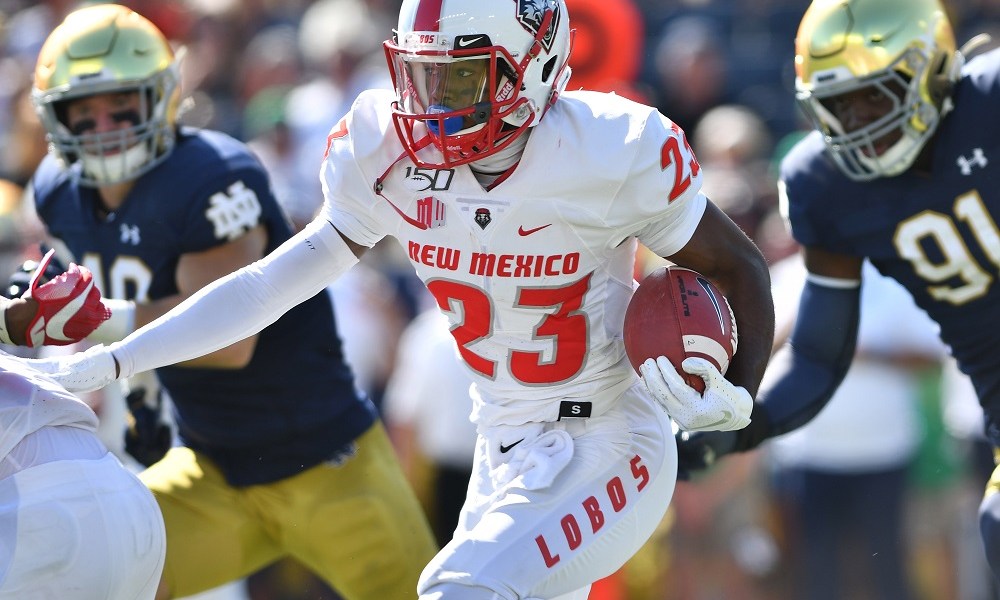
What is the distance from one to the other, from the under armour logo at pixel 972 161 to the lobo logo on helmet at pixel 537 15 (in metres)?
1.36

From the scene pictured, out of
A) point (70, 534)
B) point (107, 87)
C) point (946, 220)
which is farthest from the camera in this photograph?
Result: point (107, 87)

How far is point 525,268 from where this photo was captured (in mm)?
3545

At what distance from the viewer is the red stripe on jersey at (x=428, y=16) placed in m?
3.47

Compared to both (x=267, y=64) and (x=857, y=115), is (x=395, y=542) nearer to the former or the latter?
(x=857, y=115)

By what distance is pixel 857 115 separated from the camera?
4324 millimetres

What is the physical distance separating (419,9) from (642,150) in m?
0.60

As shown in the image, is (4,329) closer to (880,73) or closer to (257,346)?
(257,346)

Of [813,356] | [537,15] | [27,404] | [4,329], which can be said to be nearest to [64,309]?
[4,329]

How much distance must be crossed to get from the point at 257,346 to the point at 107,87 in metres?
0.95

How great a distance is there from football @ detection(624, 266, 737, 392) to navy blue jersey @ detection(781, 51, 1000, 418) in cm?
102

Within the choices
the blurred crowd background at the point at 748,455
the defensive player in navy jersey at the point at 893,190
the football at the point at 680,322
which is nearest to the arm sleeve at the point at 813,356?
the defensive player in navy jersey at the point at 893,190

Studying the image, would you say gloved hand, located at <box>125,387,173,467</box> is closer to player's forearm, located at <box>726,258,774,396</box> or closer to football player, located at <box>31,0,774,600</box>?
football player, located at <box>31,0,774,600</box>

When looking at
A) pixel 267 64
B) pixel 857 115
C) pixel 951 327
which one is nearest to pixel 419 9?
pixel 857 115

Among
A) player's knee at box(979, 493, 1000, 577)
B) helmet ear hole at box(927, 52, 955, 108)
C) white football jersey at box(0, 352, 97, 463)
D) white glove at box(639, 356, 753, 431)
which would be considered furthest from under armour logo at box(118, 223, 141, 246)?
player's knee at box(979, 493, 1000, 577)
